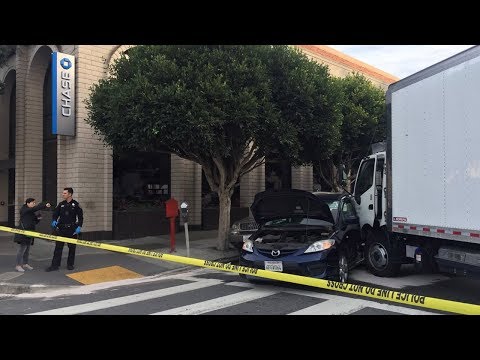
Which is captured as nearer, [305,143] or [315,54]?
[305,143]

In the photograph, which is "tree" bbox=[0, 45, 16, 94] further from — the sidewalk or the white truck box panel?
the white truck box panel

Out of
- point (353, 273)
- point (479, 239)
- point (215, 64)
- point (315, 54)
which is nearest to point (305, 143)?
point (215, 64)

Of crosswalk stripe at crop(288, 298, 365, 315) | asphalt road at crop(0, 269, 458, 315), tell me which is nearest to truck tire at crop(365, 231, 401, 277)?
asphalt road at crop(0, 269, 458, 315)

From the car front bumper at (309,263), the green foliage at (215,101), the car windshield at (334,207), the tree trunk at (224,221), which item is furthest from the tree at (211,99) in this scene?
the car front bumper at (309,263)

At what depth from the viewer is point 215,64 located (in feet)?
34.0

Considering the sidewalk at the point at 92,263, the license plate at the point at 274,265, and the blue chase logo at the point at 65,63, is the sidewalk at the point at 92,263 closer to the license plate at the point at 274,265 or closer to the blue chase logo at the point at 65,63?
the license plate at the point at 274,265

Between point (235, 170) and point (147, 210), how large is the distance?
449 centimetres

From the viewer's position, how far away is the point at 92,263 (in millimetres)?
10242

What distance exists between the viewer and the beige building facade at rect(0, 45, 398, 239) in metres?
13.7

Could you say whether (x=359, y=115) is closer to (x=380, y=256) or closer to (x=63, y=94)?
(x=380, y=256)

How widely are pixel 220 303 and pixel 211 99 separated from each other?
4914mm

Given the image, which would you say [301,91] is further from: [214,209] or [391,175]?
[214,209]

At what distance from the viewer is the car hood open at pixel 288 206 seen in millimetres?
8906

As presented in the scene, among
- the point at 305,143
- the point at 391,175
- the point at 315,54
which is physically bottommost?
the point at 391,175
